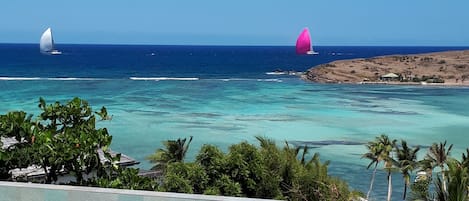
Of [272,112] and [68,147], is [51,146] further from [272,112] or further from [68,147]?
[272,112]

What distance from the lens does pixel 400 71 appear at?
9625 centimetres

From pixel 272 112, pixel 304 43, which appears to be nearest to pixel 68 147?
pixel 272 112

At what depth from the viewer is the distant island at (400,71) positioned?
291ft

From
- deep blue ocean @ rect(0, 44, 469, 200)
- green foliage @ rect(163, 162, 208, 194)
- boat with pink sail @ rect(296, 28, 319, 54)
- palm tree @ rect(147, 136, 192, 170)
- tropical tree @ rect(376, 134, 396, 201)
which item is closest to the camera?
green foliage @ rect(163, 162, 208, 194)

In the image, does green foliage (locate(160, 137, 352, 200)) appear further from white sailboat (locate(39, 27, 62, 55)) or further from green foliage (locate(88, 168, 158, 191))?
white sailboat (locate(39, 27, 62, 55))

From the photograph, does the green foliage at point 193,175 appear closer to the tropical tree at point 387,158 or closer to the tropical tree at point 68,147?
the tropical tree at point 68,147

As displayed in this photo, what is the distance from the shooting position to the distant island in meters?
88.8

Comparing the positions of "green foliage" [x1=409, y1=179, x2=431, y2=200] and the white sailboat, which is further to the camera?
the white sailboat

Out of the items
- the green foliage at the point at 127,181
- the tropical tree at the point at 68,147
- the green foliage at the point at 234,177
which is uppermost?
the tropical tree at the point at 68,147

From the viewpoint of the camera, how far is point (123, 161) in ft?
60.1

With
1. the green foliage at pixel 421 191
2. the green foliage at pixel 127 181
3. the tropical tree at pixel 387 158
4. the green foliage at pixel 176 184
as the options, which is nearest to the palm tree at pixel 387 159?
the tropical tree at pixel 387 158

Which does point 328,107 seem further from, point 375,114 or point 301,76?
point 301,76

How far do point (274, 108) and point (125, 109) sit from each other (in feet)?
43.0

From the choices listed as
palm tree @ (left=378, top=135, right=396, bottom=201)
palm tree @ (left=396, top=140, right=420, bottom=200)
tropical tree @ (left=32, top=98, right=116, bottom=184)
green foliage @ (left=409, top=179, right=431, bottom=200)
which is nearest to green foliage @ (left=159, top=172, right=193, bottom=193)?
tropical tree @ (left=32, top=98, right=116, bottom=184)
